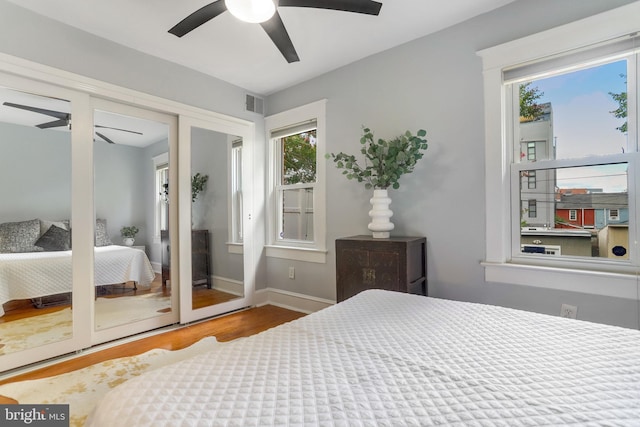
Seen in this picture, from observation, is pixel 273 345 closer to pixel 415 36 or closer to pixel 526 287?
pixel 526 287

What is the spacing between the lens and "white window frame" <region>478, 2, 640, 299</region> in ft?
5.84

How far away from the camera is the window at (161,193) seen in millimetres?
2902

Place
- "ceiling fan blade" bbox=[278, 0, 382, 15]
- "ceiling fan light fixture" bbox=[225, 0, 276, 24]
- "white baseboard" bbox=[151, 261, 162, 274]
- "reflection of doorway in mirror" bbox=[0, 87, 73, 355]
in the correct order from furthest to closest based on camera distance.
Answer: "white baseboard" bbox=[151, 261, 162, 274] → "reflection of doorway in mirror" bbox=[0, 87, 73, 355] → "ceiling fan blade" bbox=[278, 0, 382, 15] → "ceiling fan light fixture" bbox=[225, 0, 276, 24]

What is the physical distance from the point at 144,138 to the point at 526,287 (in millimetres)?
3262

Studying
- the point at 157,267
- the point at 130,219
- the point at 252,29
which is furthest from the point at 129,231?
the point at 252,29

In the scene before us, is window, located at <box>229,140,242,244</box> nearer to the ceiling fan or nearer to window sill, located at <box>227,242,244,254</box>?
window sill, located at <box>227,242,244,254</box>

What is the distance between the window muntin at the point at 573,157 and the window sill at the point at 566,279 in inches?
5.3

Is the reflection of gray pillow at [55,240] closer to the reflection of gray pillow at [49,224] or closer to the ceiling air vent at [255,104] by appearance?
the reflection of gray pillow at [49,224]

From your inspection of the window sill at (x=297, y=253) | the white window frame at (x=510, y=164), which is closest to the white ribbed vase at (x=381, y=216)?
the white window frame at (x=510, y=164)

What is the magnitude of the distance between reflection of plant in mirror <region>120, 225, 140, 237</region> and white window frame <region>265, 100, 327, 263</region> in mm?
1393

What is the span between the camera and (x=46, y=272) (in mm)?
2291

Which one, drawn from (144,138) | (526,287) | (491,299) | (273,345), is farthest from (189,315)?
(526,287)

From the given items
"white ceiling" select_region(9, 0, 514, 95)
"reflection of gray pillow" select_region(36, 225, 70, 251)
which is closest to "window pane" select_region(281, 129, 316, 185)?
"white ceiling" select_region(9, 0, 514, 95)

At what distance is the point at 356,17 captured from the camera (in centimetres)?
227
